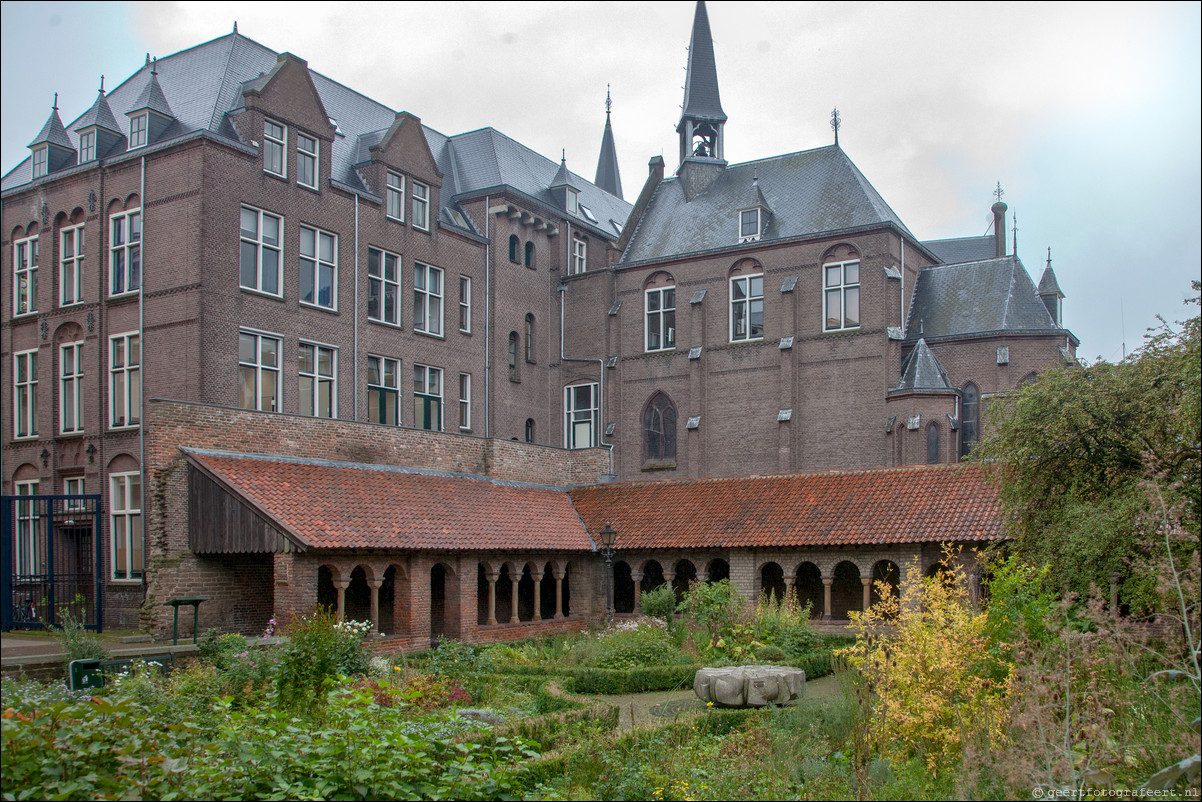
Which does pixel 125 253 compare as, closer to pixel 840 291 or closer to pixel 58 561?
pixel 58 561

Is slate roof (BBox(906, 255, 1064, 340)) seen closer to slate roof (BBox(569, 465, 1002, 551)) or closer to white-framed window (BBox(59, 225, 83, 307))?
slate roof (BBox(569, 465, 1002, 551))

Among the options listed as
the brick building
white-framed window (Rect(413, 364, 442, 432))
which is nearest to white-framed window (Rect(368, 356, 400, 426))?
the brick building

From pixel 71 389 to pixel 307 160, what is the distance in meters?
8.89

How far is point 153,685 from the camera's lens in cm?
1210

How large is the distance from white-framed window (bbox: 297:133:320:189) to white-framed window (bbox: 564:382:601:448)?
13816mm

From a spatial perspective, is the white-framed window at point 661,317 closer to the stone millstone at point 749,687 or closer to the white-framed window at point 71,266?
the white-framed window at point 71,266

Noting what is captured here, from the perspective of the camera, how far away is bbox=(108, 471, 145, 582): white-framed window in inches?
990

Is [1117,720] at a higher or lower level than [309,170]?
lower

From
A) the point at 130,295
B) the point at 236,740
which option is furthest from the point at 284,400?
the point at 236,740

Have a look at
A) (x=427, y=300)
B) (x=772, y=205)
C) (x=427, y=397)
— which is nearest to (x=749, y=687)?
(x=427, y=397)

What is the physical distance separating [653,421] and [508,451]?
10252 mm

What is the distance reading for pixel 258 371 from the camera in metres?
27.3

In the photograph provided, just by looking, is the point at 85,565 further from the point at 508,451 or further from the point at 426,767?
the point at 426,767

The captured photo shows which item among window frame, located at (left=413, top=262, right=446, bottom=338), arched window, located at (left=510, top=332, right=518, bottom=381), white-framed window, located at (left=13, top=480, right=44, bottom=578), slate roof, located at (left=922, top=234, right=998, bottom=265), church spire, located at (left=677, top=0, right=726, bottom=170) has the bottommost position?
white-framed window, located at (left=13, top=480, right=44, bottom=578)
